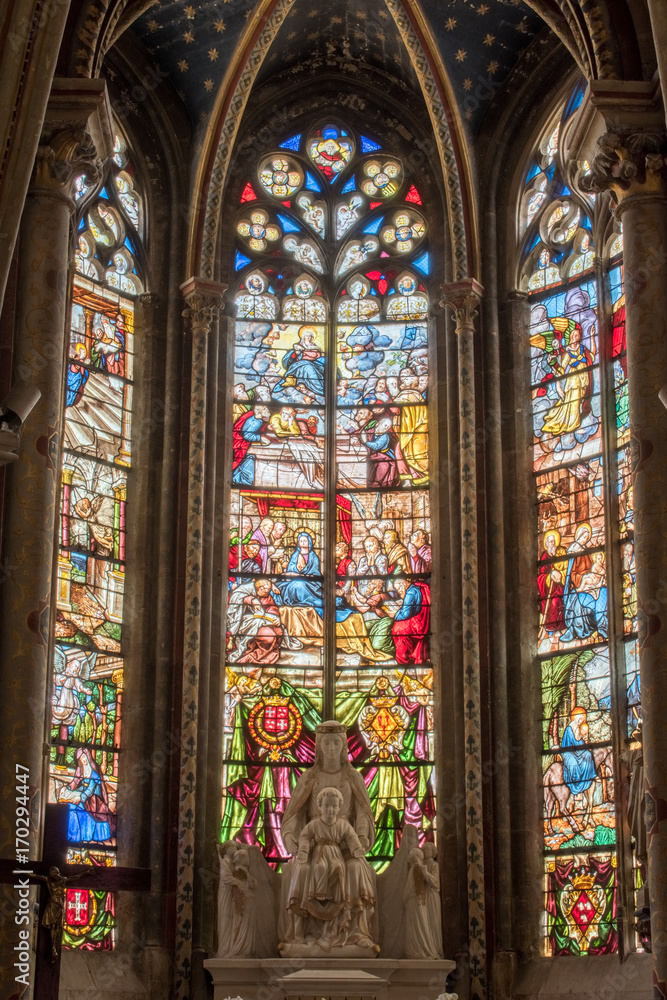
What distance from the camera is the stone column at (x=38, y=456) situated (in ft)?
38.6

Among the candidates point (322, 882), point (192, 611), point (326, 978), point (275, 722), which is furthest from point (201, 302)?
point (326, 978)

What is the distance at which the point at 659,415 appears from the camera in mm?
12820

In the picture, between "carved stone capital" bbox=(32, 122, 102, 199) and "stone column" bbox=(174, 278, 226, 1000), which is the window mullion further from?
"carved stone capital" bbox=(32, 122, 102, 199)

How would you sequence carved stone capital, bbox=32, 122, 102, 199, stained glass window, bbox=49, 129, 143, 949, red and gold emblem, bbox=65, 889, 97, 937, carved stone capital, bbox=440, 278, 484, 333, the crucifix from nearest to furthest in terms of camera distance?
the crucifix < carved stone capital, bbox=32, 122, 102, 199 < red and gold emblem, bbox=65, 889, 97, 937 < stained glass window, bbox=49, 129, 143, 949 < carved stone capital, bbox=440, 278, 484, 333

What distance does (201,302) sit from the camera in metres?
17.7

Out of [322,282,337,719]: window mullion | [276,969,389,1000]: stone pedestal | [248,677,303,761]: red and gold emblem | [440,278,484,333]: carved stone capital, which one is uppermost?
[440,278,484,333]: carved stone capital

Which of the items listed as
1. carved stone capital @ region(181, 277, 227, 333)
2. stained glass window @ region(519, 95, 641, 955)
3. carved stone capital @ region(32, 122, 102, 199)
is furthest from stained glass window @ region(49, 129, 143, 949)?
Answer: stained glass window @ region(519, 95, 641, 955)

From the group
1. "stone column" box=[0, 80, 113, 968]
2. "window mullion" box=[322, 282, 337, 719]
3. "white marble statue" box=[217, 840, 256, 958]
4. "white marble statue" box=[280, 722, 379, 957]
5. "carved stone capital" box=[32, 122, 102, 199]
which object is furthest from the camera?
"window mullion" box=[322, 282, 337, 719]

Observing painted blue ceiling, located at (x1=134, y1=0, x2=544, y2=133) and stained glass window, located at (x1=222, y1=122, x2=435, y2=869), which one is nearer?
stained glass window, located at (x1=222, y1=122, x2=435, y2=869)

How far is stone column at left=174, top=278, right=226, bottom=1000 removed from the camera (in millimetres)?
15719

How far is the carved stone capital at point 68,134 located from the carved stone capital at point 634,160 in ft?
13.6

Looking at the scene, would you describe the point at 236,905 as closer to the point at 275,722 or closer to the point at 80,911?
the point at 80,911

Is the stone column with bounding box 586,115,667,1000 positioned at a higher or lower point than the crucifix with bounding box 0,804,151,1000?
higher

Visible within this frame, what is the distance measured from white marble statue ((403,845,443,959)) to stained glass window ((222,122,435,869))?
1.79 m
